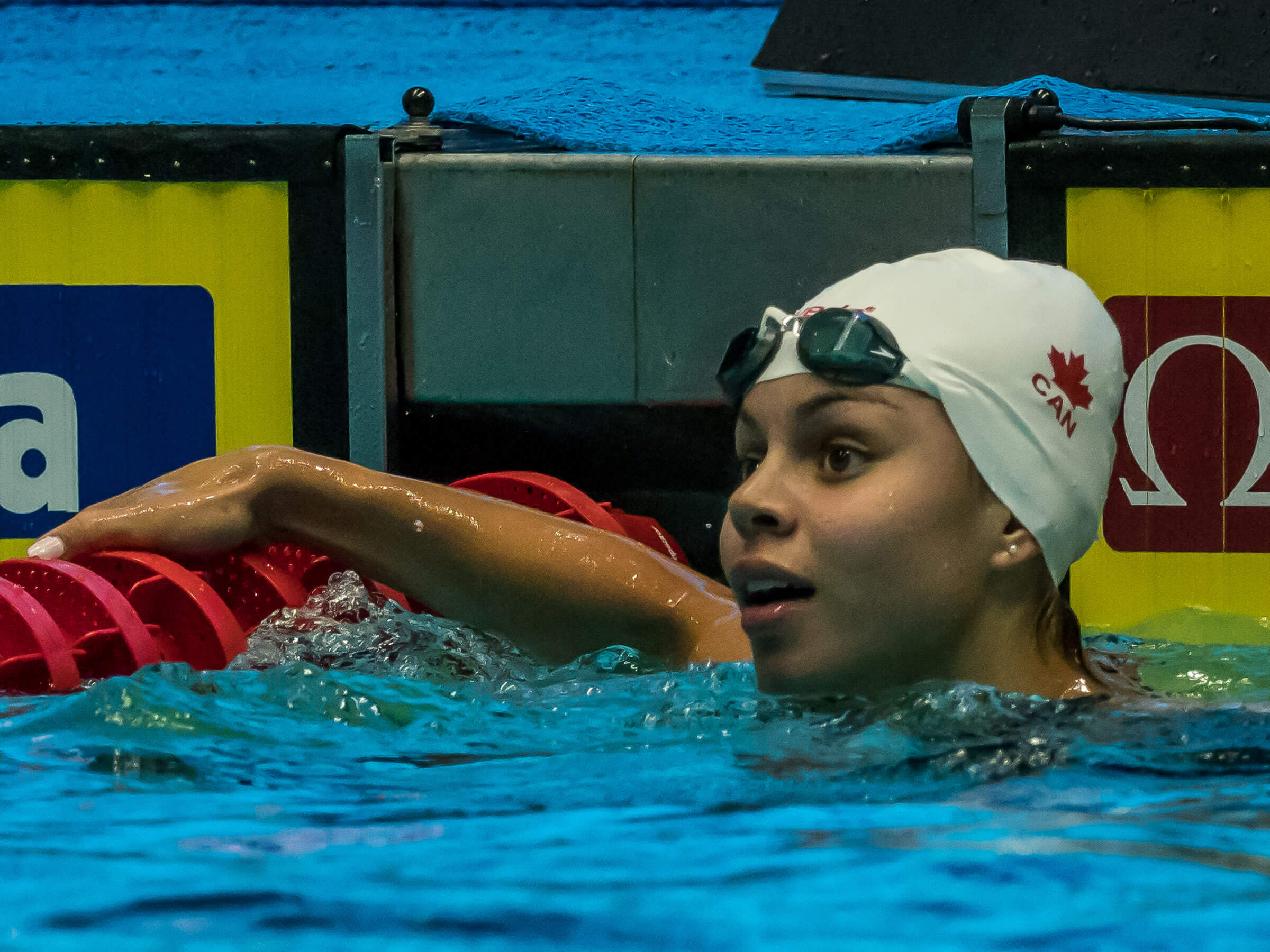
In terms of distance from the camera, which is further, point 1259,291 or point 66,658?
point 1259,291

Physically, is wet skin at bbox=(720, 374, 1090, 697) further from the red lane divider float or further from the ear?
the red lane divider float

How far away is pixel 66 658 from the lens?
2312 millimetres

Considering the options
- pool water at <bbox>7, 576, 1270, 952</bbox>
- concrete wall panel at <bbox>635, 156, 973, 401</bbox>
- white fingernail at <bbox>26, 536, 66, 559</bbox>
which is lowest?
pool water at <bbox>7, 576, 1270, 952</bbox>

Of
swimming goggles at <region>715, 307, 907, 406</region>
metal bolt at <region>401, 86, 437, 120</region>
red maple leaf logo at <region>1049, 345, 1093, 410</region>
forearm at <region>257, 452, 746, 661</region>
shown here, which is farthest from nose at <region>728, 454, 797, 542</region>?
metal bolt at <region>401, 86, 437, 120</region>

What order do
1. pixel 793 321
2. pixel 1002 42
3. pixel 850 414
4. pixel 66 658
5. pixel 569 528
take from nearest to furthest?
pixel 850 414
pixel 793 321
pixel 66 658
pixel 569 528
pixel 1002 42

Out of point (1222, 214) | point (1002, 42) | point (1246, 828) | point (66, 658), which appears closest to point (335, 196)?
point (66, 658)

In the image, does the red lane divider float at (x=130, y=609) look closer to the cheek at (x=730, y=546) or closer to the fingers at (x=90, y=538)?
the fingers at (x=90, y=538)

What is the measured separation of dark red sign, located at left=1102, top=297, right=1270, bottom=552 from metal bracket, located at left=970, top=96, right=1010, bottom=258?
0.29 metres

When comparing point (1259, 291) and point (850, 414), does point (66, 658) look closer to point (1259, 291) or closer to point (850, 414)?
point (850, 414)

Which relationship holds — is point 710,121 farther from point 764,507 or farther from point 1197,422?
point 764,507

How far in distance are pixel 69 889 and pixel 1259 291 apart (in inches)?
109

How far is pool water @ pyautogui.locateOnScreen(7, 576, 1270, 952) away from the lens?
134 cm

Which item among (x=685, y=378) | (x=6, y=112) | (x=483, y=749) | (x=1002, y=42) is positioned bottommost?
(x=483, y=749)

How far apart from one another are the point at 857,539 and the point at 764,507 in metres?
0.13
